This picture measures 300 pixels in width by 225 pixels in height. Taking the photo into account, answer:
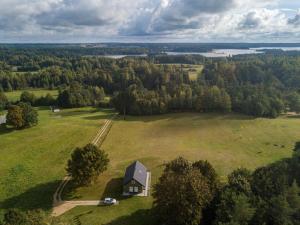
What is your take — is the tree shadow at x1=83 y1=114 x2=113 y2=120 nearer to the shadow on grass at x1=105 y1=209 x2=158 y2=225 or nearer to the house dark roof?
the house dark roof

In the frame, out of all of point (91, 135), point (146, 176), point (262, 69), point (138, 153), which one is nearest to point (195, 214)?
point (146, 176)

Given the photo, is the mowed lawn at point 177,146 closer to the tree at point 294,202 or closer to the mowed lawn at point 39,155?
the mowed lawn at point 39,155

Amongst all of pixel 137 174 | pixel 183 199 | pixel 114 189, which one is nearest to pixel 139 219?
pixel 183 199

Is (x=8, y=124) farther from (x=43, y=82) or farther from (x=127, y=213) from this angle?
(x=43, y=82)

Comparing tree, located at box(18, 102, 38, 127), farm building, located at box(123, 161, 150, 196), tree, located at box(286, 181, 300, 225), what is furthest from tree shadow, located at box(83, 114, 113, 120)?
tree, located at box(286, 181, 300, 225)

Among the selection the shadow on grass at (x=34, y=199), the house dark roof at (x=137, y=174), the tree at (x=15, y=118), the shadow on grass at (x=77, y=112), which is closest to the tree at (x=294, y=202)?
the house dark roof at (x=137, y=174)

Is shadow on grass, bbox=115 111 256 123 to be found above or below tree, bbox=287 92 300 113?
below
